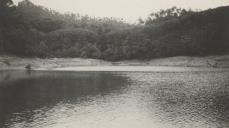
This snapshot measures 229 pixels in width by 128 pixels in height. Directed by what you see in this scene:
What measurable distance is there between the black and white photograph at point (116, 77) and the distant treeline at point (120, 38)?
0.44 m

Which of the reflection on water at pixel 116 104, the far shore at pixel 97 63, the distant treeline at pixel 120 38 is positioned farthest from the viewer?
the distant treeline at pixel 120 38

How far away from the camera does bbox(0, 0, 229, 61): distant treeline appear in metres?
153

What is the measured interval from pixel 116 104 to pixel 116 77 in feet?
141

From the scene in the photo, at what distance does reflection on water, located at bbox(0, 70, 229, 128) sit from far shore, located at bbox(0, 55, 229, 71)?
53.1 meters

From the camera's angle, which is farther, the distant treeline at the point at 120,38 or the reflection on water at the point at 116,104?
the distant treeline at the point at 120,38

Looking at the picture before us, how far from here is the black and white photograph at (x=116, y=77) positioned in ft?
151

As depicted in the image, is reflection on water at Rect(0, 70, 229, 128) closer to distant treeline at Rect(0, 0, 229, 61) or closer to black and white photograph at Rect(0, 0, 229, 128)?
black and white photograph at Rect(0, 0, 229, 128)

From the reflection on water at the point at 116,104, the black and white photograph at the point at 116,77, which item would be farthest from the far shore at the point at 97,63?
the reflection on water at the point at 116,104

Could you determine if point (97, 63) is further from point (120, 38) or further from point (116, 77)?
point (116, 77)

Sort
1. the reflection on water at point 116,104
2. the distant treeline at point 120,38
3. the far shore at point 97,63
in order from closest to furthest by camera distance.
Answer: the reflection on water at point 116,104
the far shore at point 97,63
the distant treeline at point 120,38

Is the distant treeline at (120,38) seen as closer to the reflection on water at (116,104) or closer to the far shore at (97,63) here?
the far shore at (97,63)

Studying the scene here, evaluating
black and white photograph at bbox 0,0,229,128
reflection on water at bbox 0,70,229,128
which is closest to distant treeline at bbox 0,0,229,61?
black and white photograph at bbox 0,0,229,128

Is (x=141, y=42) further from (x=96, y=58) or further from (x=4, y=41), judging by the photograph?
(x=4, y=41)

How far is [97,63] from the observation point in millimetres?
166625
